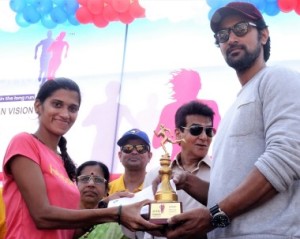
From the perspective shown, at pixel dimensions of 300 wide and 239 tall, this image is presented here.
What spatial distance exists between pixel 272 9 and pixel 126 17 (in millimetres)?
1361

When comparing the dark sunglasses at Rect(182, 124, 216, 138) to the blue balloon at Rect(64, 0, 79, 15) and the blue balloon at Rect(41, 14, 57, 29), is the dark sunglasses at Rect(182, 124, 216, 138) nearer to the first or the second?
the blue balloon at Rect(64, 0, 79, 15)

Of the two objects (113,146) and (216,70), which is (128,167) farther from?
(216,70)

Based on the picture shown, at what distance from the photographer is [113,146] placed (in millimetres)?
4895

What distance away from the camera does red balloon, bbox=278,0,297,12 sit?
15.1ft

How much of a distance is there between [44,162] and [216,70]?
2.88m

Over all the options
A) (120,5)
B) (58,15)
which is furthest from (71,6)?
(120,5)

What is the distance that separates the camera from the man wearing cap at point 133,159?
3.75 meters

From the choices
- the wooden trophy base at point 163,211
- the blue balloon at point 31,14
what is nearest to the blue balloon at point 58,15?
the blue balloon at point 31,14

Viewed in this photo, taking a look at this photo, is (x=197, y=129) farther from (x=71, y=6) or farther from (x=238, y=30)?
(x=71, y=6)

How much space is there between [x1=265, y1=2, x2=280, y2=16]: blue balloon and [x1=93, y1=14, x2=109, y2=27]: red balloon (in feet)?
5.05

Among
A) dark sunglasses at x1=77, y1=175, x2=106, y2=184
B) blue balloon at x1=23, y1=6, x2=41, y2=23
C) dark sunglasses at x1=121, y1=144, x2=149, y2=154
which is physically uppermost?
blue balloon at x1=23, y1=6, x2=41, y2=23

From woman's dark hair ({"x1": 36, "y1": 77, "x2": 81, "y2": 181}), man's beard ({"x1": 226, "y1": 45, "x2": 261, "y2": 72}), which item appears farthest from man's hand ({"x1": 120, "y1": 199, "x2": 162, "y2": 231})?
man's beard ({"x1": 226, "y1": 45, "x2": 261, "y2": 72})

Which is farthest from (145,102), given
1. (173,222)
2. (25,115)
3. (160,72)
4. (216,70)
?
(173,222)

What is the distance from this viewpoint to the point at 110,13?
5.01 m
